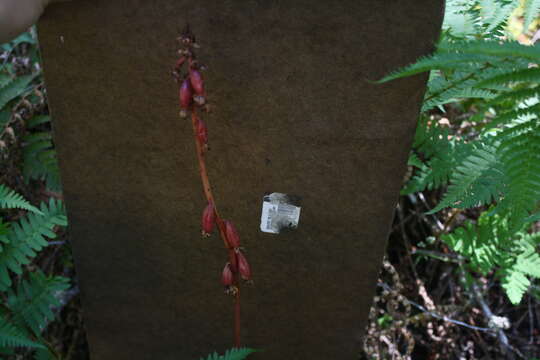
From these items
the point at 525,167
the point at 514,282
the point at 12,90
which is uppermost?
the point at 12,90

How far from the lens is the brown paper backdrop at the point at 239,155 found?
85 centimetres

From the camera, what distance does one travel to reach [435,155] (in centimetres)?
146

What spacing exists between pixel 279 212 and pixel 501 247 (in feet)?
2.79

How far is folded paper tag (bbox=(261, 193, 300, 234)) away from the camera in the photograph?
107 cm

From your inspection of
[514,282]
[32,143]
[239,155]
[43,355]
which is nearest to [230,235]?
[239,155]

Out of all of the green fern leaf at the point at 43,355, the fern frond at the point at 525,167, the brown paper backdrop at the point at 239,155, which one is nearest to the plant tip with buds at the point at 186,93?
the brown paper backdrop at the point at 239,155

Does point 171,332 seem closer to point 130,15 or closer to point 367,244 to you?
point 367,244

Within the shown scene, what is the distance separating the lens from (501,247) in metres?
1.52

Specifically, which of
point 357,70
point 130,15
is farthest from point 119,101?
point 357,70

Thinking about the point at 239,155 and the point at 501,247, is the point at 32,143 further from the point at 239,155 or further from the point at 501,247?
the point at 501,247

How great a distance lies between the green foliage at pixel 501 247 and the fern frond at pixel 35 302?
1.16 m

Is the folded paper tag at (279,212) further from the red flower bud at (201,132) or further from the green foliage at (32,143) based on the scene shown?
the green foliage at (32,143)

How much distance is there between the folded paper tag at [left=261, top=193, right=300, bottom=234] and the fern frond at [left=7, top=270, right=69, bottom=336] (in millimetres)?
584

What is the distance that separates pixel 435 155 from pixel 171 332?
96cm
